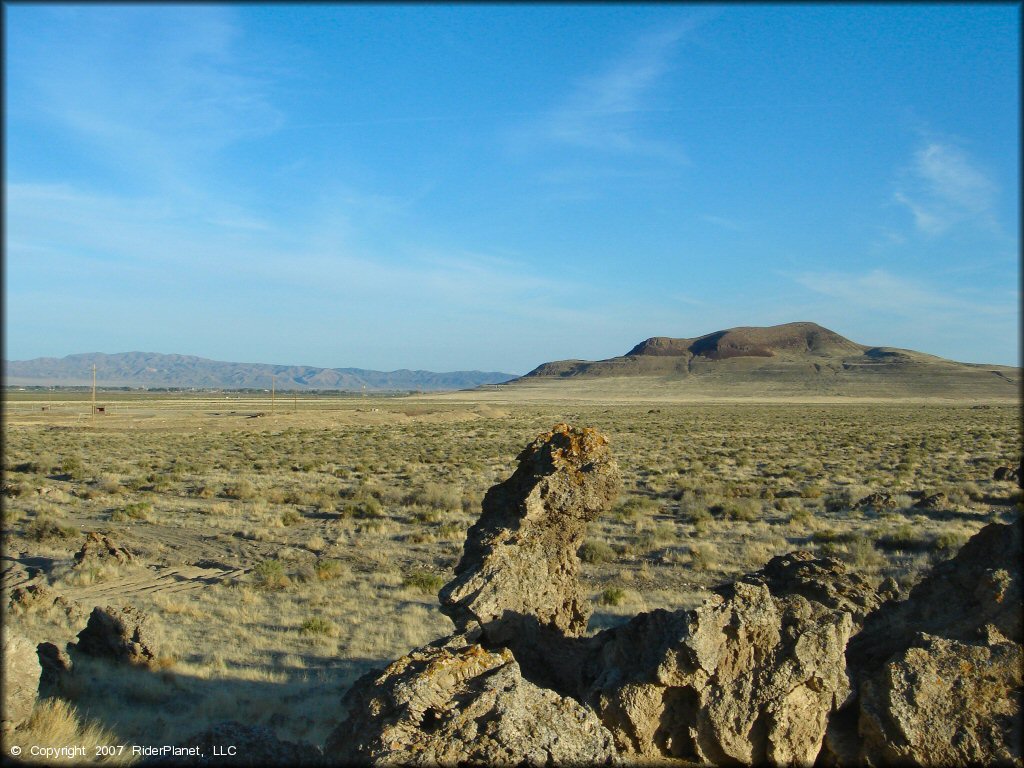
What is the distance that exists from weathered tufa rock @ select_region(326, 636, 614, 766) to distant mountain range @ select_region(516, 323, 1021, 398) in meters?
121

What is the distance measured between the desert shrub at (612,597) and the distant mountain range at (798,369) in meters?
115

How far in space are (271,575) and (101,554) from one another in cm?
342

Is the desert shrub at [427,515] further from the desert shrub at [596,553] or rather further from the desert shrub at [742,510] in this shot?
the desert shrub at [742,510]

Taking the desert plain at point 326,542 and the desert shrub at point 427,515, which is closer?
the desert plain at point 326,542

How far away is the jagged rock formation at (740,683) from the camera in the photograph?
415 cm

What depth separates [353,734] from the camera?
171 inches

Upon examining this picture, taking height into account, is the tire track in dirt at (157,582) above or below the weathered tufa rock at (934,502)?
below

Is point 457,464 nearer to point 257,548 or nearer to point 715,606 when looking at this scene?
point 257,548

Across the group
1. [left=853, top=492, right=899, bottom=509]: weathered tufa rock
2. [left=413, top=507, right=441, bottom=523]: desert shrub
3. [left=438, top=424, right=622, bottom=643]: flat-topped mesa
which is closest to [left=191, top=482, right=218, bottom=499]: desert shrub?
[left=413, top=507, right=441, bottom=523]: desert shrub

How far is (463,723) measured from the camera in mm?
4078

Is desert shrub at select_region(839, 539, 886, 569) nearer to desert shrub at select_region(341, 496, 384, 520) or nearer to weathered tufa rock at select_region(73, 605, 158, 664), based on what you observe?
desert shrub at select_region(341, 496, 384, 520)

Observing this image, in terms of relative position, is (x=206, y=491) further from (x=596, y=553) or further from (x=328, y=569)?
(x=596, y=553)

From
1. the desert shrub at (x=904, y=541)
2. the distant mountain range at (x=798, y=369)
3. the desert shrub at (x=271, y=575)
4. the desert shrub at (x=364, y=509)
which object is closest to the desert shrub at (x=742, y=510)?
the desert shrub at (x=904, y=541)

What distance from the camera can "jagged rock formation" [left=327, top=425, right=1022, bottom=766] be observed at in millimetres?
4152
